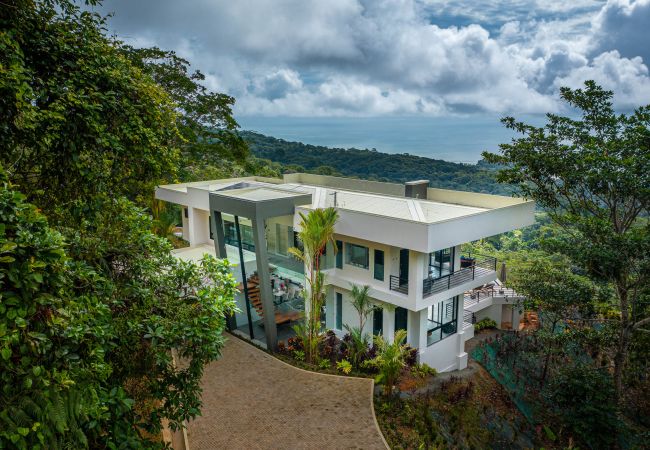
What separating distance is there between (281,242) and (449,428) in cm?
910

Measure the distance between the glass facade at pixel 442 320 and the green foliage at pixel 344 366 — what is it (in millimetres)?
3525

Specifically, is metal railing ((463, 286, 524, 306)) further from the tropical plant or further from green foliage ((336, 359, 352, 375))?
the tropical plant

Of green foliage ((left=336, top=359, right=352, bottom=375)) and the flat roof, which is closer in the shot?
green foliage ((left=336, top=359, right=352, bottom=375))

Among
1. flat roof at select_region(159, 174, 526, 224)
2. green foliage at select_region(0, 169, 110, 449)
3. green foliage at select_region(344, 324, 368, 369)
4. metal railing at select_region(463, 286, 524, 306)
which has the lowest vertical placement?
metal railing at select_region(463, 286, 524, 306)

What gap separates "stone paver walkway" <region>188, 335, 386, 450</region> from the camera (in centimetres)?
1069

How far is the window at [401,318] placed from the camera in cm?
1590

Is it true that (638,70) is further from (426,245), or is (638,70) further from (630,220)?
(426,245)

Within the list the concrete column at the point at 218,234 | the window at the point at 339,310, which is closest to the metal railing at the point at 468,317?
the window at the point at 339,310

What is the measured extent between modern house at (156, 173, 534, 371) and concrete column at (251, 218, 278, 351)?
0.11 feet

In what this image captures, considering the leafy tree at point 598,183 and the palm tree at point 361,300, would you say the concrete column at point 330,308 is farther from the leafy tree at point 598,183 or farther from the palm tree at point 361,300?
the leafy tree at point 598,183

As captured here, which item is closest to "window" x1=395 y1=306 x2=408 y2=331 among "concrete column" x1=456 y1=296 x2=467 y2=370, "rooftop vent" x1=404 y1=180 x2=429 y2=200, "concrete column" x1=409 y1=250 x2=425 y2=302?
"concrete column" x1=409 y1=250 x2=425 y2=302

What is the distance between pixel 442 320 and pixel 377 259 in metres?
3.38

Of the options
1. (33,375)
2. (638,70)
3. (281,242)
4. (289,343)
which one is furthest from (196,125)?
(33,375)

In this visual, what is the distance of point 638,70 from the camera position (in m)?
20.1
